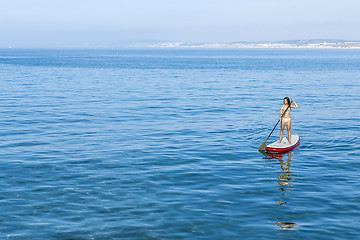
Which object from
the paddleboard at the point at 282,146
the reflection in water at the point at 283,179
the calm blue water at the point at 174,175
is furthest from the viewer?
the paddleboard at the point at 282,146

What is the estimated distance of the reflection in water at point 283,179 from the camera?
14.0m

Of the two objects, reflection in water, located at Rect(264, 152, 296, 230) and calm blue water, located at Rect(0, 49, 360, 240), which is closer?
calm blue water, located at Rect(0, 49, 360, 240)

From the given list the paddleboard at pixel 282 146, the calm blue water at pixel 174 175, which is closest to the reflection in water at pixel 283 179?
the calm blue water at pixel 174 175

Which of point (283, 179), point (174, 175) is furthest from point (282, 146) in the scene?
point (174, 175)

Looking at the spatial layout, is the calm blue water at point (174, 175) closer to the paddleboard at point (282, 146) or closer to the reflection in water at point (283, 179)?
the reflection in water at point (283, 179)

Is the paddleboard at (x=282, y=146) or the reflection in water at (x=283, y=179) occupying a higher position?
the paddleboard at (x=282, y=146)

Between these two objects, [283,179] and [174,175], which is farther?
[174,175]

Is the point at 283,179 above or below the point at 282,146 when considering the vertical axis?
below

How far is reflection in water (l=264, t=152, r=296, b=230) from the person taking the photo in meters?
14.0

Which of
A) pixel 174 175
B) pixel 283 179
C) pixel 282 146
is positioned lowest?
pixel 283 179

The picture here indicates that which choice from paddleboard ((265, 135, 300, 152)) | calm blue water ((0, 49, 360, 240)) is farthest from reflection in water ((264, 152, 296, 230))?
paddleboard ((265, 135, 300, 152))

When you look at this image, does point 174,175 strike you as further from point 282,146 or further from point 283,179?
point 282,146

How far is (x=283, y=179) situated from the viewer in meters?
18.8

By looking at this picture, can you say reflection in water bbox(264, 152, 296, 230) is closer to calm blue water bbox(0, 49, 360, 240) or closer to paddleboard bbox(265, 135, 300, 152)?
calm blue water bbox(0, 49, 360, 240)
